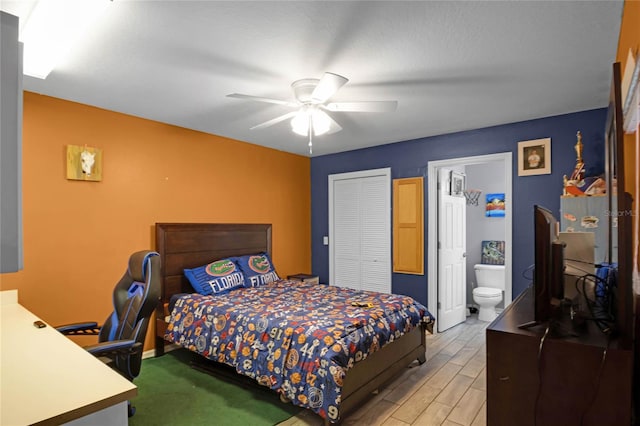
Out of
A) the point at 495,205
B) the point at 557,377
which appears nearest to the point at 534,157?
the point at 495,205

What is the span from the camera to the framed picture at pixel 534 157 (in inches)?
140

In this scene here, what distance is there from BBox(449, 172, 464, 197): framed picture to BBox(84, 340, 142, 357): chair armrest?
401 cm

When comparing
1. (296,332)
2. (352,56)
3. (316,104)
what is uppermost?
(352,56)

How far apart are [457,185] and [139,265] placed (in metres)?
4.04

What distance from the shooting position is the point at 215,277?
3.75 meters

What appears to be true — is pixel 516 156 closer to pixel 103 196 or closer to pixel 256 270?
pixel 256 270

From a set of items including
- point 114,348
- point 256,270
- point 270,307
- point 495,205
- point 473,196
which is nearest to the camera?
point 114,348

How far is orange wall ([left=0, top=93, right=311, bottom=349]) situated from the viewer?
9.57 feet

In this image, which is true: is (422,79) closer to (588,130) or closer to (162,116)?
(588,130)

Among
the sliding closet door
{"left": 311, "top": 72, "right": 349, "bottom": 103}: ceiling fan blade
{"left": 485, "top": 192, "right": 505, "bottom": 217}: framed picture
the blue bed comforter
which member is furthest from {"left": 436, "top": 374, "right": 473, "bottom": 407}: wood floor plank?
{"left": 485, "top": 192, "right": 505, "bottom": 217}: framed picture

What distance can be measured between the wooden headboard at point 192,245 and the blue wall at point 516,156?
185 centimetres

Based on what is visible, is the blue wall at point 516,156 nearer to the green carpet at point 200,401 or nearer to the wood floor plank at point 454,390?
the wood floor plank at point 454,390

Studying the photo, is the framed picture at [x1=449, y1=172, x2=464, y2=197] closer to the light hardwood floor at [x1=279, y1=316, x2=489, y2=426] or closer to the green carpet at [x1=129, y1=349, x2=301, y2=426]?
the light hardwood floor at [x1=279, y1=316, x2=489, y2=426]

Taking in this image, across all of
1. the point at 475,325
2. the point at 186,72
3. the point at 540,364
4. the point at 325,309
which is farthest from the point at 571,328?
the point at 475,325
